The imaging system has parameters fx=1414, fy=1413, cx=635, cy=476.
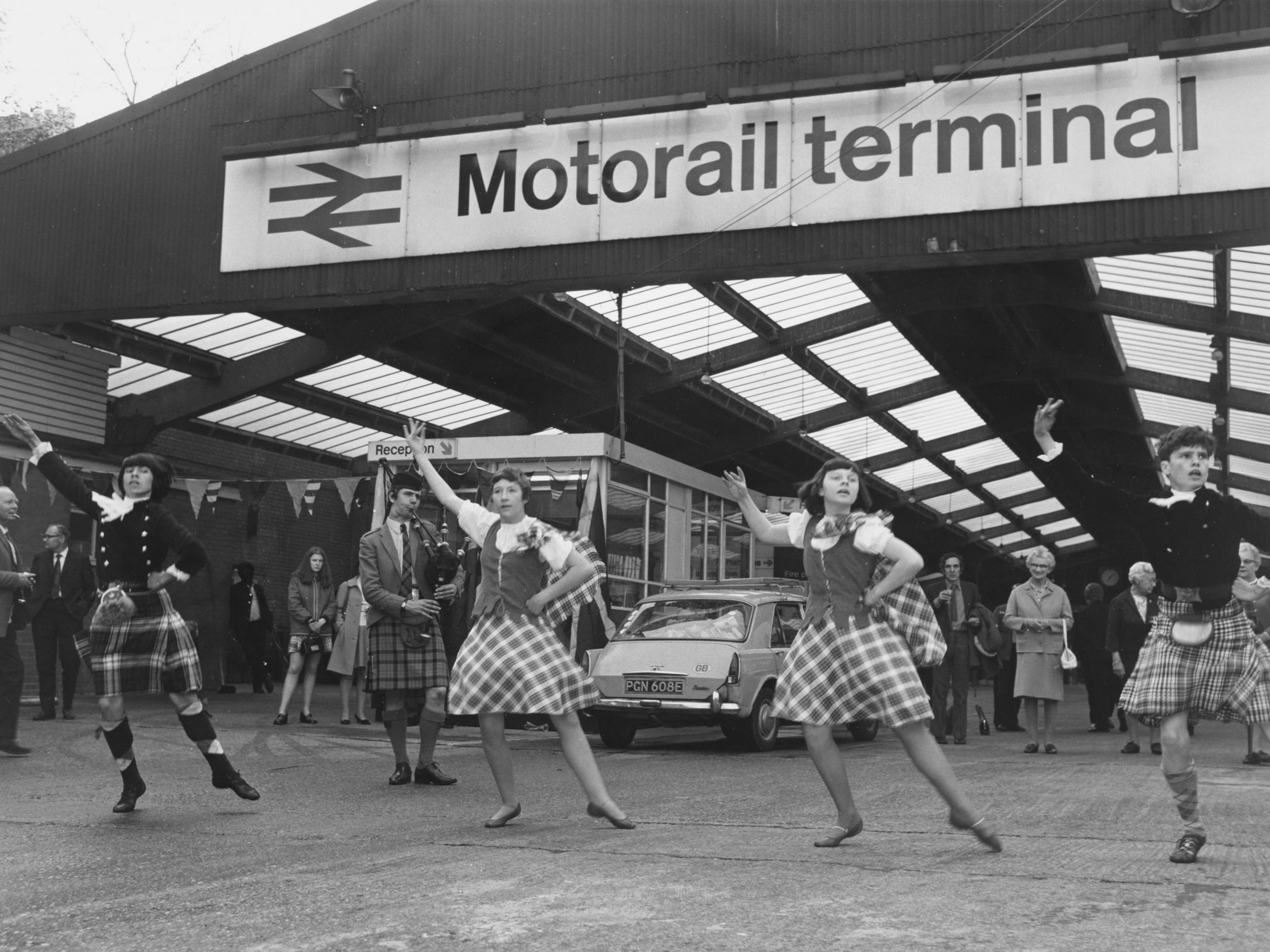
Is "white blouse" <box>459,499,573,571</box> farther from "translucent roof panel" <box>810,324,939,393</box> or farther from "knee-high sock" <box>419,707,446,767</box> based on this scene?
"translucent roof panel" <box>810,324,939,393</box>

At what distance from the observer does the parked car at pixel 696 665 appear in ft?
42.8

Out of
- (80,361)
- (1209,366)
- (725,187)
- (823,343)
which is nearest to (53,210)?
(80,361)

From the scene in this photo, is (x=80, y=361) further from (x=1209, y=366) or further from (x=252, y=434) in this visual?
(x=1209, y=366)

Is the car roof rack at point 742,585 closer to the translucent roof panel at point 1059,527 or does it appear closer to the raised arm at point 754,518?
the raised arm at point 754,518

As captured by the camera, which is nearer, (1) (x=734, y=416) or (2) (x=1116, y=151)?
(2) (x=1116, y=151)

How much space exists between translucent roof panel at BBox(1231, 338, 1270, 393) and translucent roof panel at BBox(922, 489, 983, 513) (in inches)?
613

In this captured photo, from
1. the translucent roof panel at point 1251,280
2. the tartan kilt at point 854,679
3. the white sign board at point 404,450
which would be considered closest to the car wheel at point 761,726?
the white sign board at point 404,450

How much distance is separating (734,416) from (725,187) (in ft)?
38.5

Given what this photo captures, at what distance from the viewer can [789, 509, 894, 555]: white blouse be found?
5.96m

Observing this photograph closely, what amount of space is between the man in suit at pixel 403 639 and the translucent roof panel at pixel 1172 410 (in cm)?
1841

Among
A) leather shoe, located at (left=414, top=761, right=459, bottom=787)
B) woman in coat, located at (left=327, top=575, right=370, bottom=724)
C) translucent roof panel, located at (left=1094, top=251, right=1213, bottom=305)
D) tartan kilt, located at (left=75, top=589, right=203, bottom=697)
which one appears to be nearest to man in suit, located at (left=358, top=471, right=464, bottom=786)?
leather shoe, located at (left=414, top=761, right=459, bottom=787)

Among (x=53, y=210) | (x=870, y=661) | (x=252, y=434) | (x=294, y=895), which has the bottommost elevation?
(x=294, y=895)

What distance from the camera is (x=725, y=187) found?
14.8 meters

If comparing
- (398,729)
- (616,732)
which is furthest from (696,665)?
(398,729)
